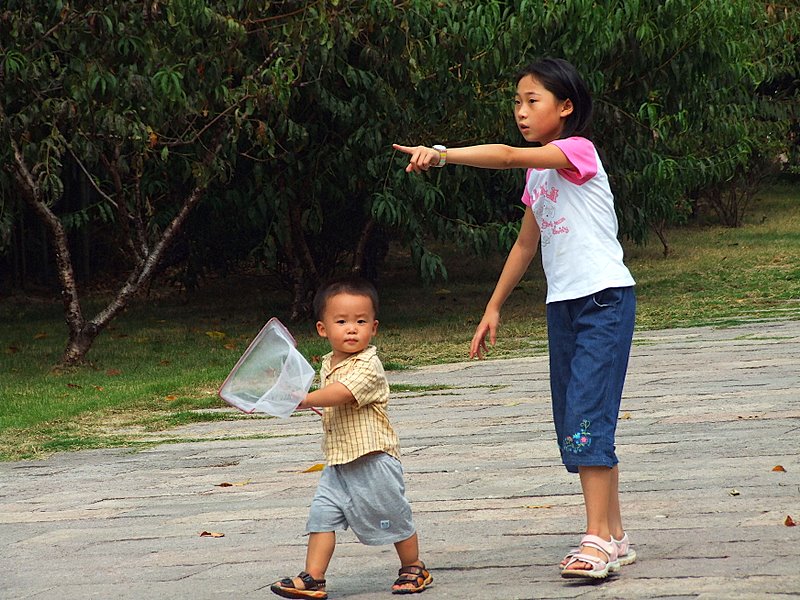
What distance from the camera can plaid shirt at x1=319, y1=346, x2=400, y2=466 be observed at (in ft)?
12.7

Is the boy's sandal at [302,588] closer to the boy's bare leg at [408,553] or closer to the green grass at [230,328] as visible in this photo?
the boy's bare leg at [408,553]

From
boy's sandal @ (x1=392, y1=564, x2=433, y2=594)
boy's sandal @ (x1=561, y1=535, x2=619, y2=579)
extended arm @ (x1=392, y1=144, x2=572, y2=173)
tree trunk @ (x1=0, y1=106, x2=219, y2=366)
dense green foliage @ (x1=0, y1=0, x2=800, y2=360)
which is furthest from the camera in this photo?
tree trunk @ (x1=0, y1=106, x2=219, y2=366)

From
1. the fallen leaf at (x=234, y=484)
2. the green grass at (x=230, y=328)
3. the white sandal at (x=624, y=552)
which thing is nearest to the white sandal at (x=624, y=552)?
the white sandal at (x=624, y=552)

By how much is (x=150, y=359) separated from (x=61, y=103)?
2.59 m

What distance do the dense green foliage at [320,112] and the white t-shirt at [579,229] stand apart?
19.7 feet

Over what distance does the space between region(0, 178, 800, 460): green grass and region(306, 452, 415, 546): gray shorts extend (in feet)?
11.8

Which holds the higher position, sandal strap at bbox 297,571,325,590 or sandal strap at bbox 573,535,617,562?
sandal strap at bbox 573,535,617,562

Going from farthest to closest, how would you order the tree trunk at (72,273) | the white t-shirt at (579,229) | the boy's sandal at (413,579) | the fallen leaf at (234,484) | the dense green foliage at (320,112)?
1. the tree trunk at (72,273)
2. the dense green foliage at (320,112)
3. the fallen leaf at (234,484)
4. the white t-shirt at (579,229)
5. the boy's sandal at (413,579)

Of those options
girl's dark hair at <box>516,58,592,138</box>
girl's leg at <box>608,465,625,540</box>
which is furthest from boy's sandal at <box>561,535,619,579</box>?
girl's dark hair at <box>516,58,592,138</box>

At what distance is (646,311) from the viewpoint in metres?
13.0

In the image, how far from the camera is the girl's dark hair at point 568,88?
3.97 metres

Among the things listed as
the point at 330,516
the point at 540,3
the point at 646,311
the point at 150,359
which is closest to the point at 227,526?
the point at 330,516

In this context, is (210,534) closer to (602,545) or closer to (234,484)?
(234,484)

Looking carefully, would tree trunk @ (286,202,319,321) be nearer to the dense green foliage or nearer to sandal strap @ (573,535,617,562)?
the dense green foliage
